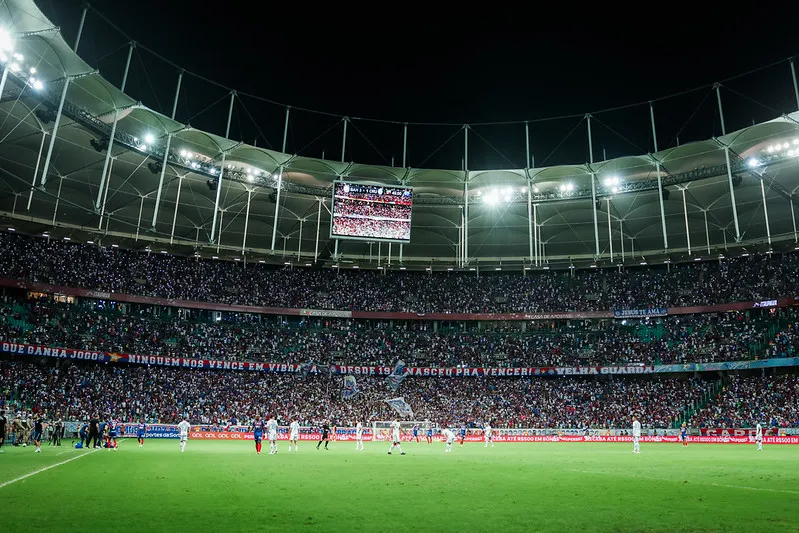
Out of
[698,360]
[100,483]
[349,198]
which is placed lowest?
[100,483]

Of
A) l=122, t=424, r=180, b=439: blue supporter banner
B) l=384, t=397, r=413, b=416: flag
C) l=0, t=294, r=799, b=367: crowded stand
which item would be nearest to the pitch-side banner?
l=0, t=294, r=799, b=367: crowded stand

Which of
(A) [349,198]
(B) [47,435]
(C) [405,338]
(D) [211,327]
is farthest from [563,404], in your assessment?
(B) [47,435]

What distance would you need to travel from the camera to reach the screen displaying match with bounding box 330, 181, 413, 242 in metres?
47.8

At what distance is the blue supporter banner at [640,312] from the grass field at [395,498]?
47.1 metres

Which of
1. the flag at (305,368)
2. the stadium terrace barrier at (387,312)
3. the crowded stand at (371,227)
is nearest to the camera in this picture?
the crowded stand at (371,227)

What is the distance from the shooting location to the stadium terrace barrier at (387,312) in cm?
5866

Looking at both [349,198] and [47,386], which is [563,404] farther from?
[47,386]

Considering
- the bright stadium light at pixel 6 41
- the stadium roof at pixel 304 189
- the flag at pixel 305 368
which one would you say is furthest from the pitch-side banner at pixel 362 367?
the bright stadium light at pixel 6 41

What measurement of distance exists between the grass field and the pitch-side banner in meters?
36.1

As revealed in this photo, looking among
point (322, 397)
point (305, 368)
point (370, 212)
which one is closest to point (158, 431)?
point (322, 397)

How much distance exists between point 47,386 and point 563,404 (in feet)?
150

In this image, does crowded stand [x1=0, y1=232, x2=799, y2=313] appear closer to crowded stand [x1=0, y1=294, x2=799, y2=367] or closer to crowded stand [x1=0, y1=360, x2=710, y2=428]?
crowded stand [x1=0, y1=294, x2=799, y2=367]

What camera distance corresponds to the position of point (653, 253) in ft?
226

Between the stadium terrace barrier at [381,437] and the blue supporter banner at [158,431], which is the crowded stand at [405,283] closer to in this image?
the blue supporter banner at [158,431]
